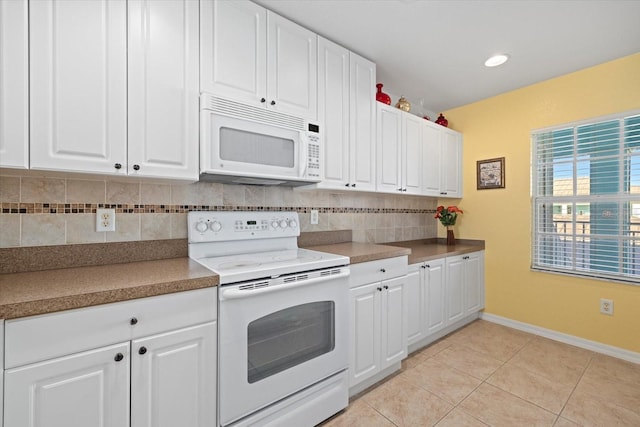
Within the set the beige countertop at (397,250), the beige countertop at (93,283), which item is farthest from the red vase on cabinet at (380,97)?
the beige countertop at (93,283)

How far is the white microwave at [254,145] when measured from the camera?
151cm

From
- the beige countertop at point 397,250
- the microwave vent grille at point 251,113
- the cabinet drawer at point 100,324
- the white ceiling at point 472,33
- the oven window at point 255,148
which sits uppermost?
the white ceiling at point 472,33

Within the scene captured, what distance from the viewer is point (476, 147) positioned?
128 inches

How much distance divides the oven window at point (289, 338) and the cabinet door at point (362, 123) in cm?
107

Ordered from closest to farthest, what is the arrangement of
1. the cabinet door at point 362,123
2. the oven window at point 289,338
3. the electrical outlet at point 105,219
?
the oven window at point 289,338, the electrical outlet at point 105,219, the cabinet door at point 362,123

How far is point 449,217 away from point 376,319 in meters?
1.88

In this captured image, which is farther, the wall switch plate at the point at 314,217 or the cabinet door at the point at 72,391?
the wall switch plate at the point at 314,217

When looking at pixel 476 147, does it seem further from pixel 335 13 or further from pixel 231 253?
pixel 231 253

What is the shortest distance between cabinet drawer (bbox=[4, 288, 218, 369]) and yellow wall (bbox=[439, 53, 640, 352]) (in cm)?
303

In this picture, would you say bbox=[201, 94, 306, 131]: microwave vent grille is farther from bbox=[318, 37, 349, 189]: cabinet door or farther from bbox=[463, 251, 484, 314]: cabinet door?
bbox=[463, 251, 484, 314]: cabinet door

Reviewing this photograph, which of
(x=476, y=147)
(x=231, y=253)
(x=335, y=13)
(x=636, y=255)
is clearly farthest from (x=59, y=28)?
(x=636, y=255)

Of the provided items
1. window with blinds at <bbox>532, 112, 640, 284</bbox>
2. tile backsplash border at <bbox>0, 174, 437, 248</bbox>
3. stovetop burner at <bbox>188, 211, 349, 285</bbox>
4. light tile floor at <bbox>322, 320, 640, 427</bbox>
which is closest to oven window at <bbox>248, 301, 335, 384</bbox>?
stovetop burner at <bbox>188, 211, 349, 285</bbox>

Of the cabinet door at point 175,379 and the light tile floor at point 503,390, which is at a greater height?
the cabinet door at point 175,379

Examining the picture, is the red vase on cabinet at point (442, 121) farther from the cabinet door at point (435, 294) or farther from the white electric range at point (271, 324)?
the white electric range at point (271, 324)
